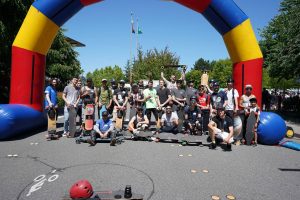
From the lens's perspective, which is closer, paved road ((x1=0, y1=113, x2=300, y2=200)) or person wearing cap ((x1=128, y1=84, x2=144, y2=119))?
paved road ((x1=0, y1=113, x2=300, y2=200))

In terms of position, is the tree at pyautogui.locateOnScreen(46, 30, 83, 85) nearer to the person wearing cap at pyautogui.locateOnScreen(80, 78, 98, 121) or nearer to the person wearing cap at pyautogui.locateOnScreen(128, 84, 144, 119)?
the person wearing cap at pyautogui.locateOnScreen(80, 78, 98, 121)

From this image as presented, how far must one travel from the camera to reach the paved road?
4043 mm

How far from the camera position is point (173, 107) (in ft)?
29.1

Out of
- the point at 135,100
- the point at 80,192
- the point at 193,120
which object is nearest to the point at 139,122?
the point at 135,100

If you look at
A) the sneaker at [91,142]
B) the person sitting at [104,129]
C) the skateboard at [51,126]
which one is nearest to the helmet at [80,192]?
the sneaker at [91,142]

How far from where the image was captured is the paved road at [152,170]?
4043 mm

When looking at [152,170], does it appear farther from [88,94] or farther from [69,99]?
[69,99]

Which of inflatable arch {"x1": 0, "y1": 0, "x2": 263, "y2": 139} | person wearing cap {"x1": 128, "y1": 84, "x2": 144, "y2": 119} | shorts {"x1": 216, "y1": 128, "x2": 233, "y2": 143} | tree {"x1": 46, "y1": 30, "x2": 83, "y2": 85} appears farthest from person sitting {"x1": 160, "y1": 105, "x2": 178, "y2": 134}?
tree {"x1": 46, "y1": 30, "x2": 83, "y2": 85}

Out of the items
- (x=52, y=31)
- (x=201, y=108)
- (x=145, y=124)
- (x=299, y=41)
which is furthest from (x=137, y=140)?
(x=299, y=41)

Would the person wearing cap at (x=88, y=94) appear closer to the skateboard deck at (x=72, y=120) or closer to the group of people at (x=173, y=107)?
the group of people at (x=173, y=107)

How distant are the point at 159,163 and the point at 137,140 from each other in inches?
98.8

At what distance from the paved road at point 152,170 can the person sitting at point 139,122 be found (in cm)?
102

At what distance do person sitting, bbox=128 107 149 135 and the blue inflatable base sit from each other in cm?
320

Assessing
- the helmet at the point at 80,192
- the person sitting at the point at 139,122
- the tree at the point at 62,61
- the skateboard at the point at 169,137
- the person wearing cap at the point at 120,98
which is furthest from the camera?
the tree at the point at 62,61
